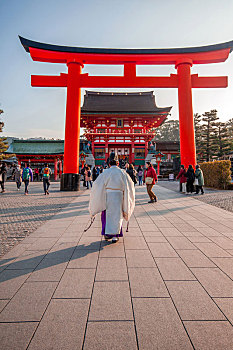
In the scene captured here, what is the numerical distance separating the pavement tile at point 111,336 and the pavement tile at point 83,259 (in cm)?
107

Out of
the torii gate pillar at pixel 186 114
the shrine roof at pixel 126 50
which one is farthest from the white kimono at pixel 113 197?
the shrine roof at pixel 126 50

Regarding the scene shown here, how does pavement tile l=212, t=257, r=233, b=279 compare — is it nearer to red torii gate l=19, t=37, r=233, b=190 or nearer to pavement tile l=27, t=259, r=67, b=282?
pavement tile l=27, t=259, r=67, b=282

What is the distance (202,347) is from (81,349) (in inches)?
34.7

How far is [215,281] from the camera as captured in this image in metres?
2.34

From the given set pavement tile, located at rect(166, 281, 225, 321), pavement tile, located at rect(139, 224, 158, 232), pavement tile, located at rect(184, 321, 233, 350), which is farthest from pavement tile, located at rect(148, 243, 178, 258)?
pavement tile, located at rect(184, 321, 233, 350)

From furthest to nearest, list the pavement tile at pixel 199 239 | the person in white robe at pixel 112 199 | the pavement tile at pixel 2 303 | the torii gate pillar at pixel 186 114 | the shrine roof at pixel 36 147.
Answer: the shrine roof at pixel 36 147, the torii gate pillar at pixel 186 114, the pavement tile at pixel 199 239, the person in white robe at pixel 112 199, the pavement tile at pixel 2 303

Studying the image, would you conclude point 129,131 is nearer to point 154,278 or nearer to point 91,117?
point 91,117

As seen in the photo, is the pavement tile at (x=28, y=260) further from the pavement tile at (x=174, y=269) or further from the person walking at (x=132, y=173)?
the person walking at (x=132, y=173)

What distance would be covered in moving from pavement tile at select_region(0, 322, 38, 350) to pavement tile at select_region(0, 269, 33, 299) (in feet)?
1.54

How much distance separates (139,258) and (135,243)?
64cm

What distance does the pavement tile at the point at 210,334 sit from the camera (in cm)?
147

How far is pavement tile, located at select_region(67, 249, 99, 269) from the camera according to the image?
8.91 feet

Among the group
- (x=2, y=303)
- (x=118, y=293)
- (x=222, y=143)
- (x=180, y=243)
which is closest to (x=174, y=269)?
(x=118, y=293)

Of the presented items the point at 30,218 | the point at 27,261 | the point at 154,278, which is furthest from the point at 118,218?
the point at 30,218
